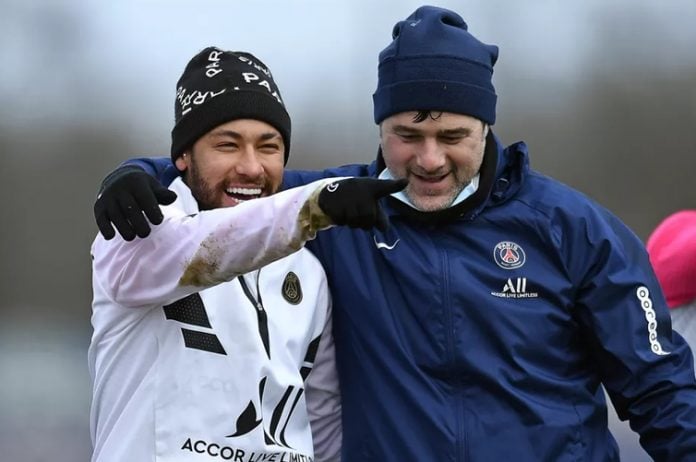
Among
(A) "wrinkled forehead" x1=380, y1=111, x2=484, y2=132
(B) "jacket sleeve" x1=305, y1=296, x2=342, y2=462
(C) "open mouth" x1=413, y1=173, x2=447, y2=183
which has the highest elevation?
(A) "wrinkled forehead" x1=380, y1=111, x2=484, y2=132

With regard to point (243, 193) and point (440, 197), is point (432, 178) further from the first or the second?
point (243, 193)

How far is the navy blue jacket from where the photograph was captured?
11.0 ft

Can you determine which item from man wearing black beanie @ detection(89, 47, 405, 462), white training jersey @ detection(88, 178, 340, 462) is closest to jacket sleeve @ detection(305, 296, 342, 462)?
man wearing black beanie @ detection(89, 47, 405, 462)

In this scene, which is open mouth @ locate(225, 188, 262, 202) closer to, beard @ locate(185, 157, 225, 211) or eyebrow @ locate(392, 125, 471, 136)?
beard @ locate(185, 157, 225, 211)

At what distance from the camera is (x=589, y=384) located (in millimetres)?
3488

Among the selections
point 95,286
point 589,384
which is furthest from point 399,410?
point 95,286

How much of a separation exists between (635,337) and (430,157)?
65 cm

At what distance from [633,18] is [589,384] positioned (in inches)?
549

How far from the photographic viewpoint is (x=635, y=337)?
340 centimetres

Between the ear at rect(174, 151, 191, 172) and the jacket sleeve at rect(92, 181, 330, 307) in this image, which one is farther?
the ear at rect(174, 151, 191, 172)

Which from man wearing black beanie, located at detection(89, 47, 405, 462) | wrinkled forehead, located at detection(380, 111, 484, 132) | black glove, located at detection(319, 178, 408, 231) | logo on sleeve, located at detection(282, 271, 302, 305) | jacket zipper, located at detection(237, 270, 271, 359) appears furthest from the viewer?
wrinkled forehead, located at detection(380, 111, 484, 132)

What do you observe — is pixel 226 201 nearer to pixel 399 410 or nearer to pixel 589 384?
pixel 399 410

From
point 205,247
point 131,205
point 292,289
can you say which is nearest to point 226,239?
point 205,247

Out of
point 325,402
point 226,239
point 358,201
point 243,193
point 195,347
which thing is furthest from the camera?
point 325,402
